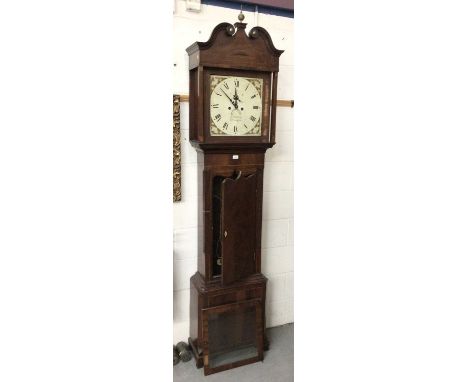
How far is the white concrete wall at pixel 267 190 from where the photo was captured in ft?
6.76

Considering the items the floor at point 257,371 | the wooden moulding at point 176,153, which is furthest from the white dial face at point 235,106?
the floor at point 257,371

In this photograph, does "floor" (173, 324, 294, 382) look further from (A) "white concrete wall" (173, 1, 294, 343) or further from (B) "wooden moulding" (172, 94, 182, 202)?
(B) "wooden moulding" (172, 94, 182, 202)

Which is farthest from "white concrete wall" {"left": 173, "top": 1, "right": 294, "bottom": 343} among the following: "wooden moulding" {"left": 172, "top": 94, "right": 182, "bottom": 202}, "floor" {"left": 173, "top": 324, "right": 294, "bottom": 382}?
"floor" {"left": 173, "top": 324, "right": 294, "bottom": 382}

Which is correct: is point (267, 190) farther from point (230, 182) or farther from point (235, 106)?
point (235, 106)

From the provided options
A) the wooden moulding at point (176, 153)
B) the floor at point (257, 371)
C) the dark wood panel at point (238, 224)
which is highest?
the wooden moulding at point (176, 153)

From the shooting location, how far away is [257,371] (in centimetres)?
210

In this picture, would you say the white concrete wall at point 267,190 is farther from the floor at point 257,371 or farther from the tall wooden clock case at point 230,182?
the floor at point 257,371

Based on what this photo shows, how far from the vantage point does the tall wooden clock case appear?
1.89 meters

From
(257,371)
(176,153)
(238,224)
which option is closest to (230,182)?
(238,224)

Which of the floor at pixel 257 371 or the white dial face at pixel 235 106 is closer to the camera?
the white dial face at pixel 235 106

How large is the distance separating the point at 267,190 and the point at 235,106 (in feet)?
1.98

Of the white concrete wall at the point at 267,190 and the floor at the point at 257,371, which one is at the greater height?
the white concrete wall at the point at 267,190

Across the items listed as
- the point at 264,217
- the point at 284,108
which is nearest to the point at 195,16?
the point at 284,108
